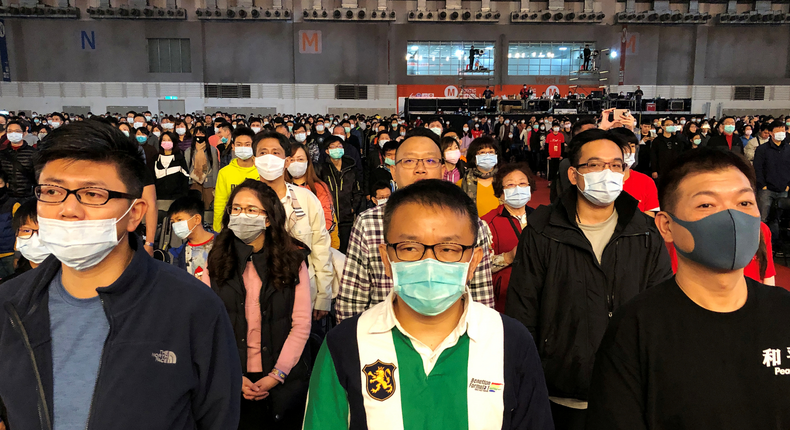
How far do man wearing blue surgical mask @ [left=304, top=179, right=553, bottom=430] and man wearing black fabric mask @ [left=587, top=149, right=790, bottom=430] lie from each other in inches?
10.6

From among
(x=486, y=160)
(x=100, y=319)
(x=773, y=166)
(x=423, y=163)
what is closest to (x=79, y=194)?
(x=100, y=319)

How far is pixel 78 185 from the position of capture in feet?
5.32

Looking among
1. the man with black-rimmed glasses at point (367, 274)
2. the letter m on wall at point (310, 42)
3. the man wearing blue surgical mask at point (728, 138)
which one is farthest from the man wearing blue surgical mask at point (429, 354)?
the letter m on wall at point (310, 42)

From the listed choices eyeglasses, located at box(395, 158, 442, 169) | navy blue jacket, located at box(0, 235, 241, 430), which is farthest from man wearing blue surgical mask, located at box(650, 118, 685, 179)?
navy blue jacket, located at box(0, 235, 241, 430)

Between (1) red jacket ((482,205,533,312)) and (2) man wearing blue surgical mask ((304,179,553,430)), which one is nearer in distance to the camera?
(2) man wearing blue surgical mask ((304,179,553,430))

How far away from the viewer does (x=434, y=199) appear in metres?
1.70

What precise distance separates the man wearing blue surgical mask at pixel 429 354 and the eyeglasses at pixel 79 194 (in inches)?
32.5

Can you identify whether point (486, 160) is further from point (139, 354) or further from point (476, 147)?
point (139, 354)

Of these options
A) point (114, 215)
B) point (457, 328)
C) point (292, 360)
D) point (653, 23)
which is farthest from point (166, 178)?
point (653, 23)

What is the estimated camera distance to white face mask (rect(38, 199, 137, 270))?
160 cm

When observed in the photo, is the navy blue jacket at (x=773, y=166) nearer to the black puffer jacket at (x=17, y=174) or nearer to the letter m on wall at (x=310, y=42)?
the black puffer jacket at (x=17, y=174)

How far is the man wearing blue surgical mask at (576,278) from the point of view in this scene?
252 centimetres

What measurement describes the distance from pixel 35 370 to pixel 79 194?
53cm

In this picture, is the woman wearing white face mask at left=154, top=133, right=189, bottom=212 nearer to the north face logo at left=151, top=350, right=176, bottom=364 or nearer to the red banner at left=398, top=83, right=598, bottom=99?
the north face logo at left=151, top=350, right=176, bottom=364
